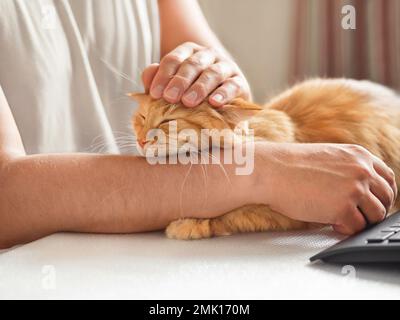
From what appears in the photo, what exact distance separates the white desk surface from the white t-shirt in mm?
292

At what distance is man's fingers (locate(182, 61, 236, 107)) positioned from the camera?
2.95ft

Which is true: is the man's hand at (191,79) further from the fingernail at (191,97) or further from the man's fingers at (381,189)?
the man's fingers at (381,189)

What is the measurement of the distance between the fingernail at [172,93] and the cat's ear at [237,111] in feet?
0.30

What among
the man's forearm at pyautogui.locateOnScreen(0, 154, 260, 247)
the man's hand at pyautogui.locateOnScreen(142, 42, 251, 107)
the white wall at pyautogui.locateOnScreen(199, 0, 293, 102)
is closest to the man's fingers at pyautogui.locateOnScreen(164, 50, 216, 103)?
the man's hand at pyautogui.locateOnScreen(142, 42, 251, 107)

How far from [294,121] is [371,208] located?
0.32 metres

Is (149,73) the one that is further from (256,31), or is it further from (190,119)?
(256,31)

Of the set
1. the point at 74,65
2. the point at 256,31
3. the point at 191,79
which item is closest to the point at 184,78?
the point at 191,79

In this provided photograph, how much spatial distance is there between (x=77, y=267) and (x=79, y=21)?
77cm

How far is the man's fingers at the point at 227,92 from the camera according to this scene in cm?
92

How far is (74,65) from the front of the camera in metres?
1.24

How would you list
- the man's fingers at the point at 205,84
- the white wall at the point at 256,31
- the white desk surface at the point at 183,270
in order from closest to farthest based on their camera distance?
1. the white desk surface at the point at 183,270
2. the man's fingers at the point at 205,84
3. the white wall at the point at 256,31

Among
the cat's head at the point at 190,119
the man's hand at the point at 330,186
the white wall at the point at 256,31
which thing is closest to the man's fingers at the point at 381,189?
the man's hand at the point at 330,186

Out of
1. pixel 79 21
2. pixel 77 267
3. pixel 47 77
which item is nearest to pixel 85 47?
pixel 79 21
